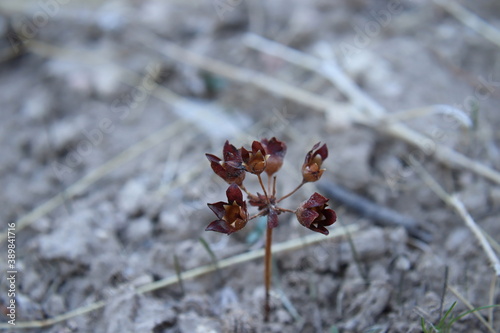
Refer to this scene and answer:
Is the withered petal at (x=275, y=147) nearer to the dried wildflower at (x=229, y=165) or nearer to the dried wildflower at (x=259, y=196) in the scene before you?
the dried wildflower at (x=259, y=196)

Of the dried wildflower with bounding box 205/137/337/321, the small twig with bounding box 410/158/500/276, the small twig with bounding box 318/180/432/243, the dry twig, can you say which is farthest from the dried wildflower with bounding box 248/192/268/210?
the dry twig

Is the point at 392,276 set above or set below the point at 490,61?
below

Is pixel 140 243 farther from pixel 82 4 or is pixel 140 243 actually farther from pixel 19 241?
pixel 82 4

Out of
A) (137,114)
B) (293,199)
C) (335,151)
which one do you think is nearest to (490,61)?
(335,151)

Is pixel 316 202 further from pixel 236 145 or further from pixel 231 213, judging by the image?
pixel 236 145

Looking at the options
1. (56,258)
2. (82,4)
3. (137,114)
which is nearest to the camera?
(56,258)

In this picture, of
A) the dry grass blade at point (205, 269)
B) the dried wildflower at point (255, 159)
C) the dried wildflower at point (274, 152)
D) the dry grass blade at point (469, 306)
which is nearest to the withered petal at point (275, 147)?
the dried wildflower at point (274, 152)

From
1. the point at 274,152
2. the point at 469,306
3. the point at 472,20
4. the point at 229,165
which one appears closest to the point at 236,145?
the point at 274,152

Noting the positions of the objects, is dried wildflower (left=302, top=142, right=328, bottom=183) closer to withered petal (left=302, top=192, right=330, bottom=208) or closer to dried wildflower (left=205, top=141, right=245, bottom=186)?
withered petal (left=302, top=192, right=330, bottom=208)

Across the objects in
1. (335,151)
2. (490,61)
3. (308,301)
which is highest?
(490,61)
